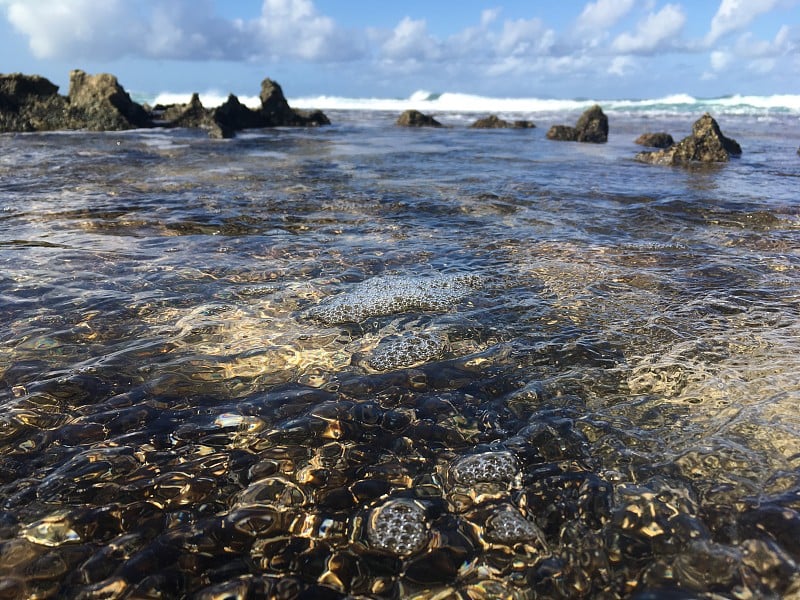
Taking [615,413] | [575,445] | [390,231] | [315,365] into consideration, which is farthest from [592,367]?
[390,231]

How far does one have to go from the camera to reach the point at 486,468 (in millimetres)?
2240

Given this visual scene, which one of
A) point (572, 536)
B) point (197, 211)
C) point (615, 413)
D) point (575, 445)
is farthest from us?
point (197, 211)

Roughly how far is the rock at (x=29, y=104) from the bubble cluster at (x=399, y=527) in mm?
26151

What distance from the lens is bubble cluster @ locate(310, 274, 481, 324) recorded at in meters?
3.80

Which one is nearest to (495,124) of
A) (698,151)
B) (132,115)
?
(698,151)

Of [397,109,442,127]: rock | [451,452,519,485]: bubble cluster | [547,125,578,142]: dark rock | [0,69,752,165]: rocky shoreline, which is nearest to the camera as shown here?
[451,452,519,485]: bubble cluster

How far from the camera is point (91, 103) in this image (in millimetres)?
22891

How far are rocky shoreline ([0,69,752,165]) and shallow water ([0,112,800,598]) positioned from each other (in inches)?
542

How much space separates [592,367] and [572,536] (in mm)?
1308

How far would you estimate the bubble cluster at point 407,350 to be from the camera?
310cm

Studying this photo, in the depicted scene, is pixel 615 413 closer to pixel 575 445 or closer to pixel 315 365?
pixel 575 445

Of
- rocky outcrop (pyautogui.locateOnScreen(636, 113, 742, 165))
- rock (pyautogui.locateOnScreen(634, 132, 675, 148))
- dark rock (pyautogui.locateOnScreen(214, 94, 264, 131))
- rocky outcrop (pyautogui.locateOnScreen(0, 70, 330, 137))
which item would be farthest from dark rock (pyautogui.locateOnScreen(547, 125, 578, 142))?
dark rock (pyautogui.locateOnScreen(214, 94, 264, 131))

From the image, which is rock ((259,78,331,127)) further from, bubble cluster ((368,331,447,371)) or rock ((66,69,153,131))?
bubble cluster ((368,331,447,371))

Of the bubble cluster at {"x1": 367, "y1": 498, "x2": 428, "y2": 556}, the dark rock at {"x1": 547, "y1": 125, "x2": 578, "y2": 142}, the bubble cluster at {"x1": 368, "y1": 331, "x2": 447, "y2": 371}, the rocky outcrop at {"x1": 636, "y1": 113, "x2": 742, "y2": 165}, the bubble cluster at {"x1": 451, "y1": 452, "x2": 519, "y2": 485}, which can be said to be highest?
the dark rock at {"x1": 547, "y1": 125, "x2": 578, "y2": 142}
